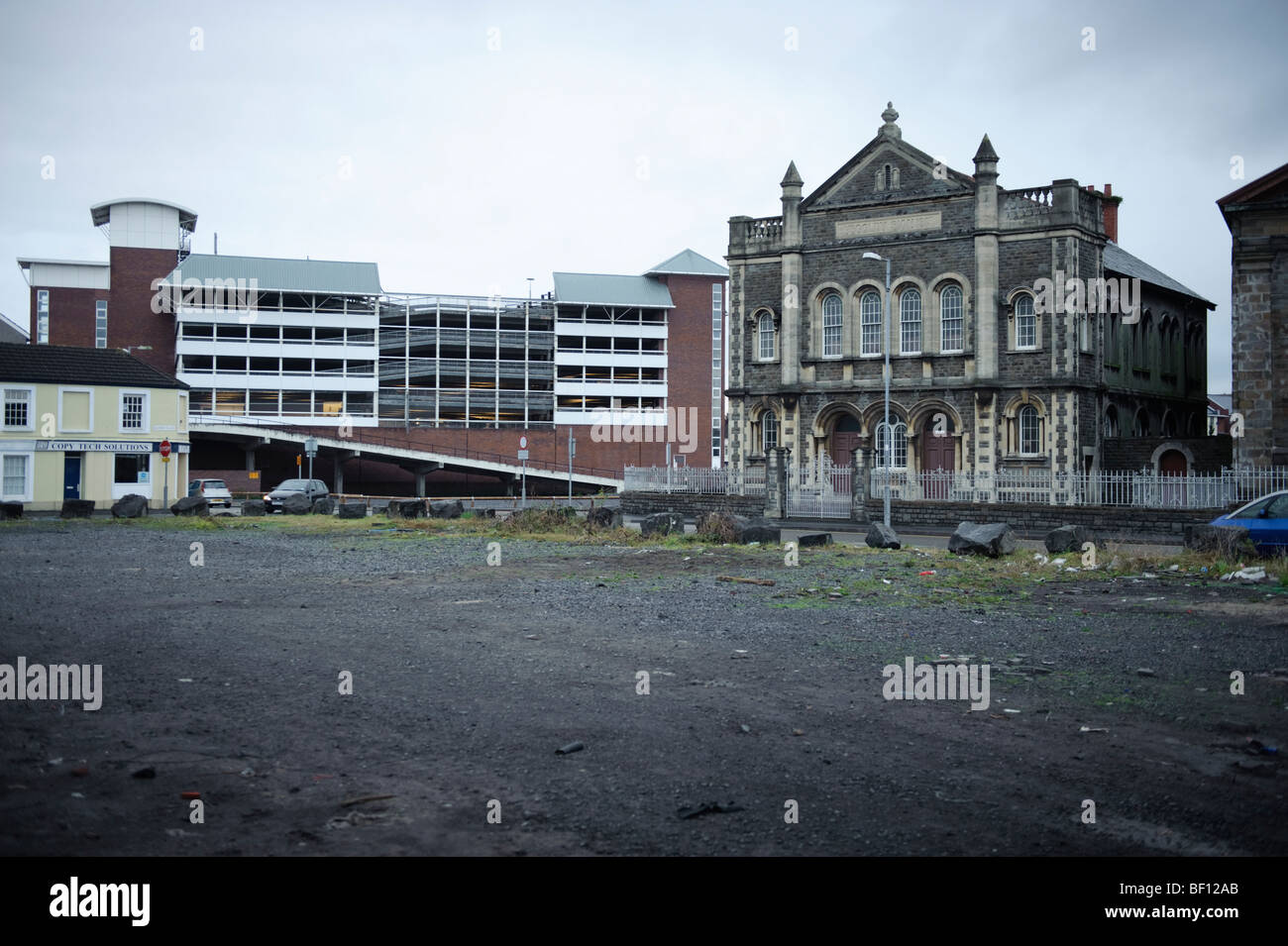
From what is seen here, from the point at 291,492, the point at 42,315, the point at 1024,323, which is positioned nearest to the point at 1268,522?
the point at 1024,323

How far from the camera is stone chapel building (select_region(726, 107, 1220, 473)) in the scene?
3578 centimetres

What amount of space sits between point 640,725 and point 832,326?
34.1 meters

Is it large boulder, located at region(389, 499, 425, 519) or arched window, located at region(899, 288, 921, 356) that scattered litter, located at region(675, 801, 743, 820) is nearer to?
large boulder, located at region(389, 499, 425, 519)

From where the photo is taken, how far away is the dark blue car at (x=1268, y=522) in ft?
57.9

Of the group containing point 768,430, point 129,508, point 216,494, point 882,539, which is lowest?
point 882,539

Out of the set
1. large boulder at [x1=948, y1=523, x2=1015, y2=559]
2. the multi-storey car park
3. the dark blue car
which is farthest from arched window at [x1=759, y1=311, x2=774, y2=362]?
the multi-storey car park

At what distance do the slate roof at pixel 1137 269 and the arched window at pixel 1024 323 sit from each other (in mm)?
3897

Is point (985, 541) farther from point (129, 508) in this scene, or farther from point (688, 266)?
point (688, 266)

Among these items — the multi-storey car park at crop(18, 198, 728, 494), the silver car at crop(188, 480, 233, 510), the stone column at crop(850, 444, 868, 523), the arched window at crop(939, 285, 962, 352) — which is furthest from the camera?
the multi-storey car park at crop(18, 198, 728, 494)

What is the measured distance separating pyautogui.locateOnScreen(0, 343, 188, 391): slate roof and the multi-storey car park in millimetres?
21056

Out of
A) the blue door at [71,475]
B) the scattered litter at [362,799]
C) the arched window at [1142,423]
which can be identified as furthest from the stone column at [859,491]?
the blue door at [71,475]

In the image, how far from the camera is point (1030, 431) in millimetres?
36438

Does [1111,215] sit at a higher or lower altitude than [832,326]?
higher

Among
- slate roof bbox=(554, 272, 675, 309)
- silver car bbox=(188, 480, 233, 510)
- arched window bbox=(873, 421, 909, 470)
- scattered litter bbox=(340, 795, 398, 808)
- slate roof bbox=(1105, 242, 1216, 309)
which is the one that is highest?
slate roof bbox=(554, 272, 675, 309)
